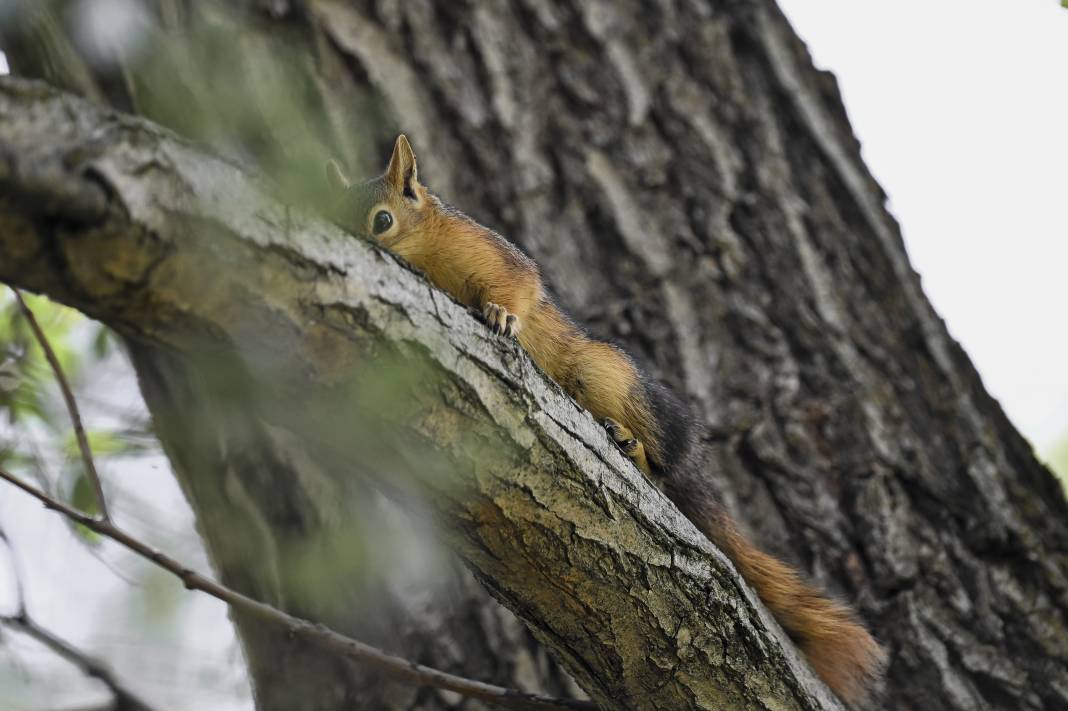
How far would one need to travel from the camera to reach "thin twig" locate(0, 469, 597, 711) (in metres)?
2.21

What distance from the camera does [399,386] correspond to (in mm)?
1732

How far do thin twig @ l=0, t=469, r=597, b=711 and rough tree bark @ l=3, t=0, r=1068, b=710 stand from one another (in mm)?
760

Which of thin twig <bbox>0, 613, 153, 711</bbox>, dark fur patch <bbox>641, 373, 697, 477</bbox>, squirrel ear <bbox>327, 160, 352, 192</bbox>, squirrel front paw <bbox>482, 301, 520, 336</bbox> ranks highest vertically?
squirrel ear <bbox>327, 160, 352, 192</bbox>

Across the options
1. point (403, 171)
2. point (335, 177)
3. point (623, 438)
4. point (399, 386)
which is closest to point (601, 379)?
point (623, 438)

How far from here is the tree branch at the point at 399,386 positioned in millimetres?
1347


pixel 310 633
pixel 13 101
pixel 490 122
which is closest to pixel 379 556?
pixel 310 633

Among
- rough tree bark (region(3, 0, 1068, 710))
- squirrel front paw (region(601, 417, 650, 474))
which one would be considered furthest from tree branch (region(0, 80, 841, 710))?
rough tree bark (region(3, 0, 1068, 710))

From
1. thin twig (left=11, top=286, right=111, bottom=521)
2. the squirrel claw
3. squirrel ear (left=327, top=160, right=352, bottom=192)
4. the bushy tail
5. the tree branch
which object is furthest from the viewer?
squirrel ear (left=327, top=160, right=352, bottom=192)

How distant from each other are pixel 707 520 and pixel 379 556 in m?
1.09

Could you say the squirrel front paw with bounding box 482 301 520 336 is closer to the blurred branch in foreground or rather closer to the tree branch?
the tree branch

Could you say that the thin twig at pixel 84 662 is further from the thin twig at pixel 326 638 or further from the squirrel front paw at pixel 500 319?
the squirrel front paw at pixel 500 319

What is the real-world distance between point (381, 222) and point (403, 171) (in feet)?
0.77

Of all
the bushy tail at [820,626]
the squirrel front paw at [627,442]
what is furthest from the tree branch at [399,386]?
the squirrel front paw at [627,442]

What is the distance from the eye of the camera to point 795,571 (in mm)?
2965
